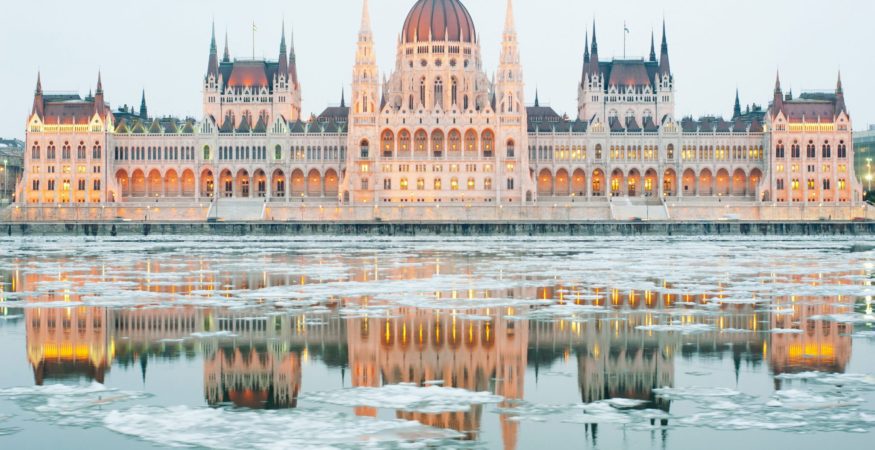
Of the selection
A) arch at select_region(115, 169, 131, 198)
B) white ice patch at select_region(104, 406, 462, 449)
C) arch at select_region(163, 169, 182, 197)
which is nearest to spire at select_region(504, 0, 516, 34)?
arch at select_region(163, 169, 182, 197)

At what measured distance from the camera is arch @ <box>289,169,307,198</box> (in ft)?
453

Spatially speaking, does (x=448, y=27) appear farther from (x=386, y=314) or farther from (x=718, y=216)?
(x=386, y=314)

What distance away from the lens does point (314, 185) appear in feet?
457

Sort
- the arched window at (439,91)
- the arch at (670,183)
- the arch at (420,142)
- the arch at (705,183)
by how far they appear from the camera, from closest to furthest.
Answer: the arch at (420,142)
the arch at (670,183)
the arch at (705,183)
the arched window at (439,91)

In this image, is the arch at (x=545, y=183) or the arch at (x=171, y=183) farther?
the arch at (x=545, y=183)

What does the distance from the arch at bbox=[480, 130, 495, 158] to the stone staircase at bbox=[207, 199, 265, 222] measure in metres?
27.4

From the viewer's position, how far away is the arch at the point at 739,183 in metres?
136

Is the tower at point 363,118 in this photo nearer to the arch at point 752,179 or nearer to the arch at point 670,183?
the arch at point 670,183

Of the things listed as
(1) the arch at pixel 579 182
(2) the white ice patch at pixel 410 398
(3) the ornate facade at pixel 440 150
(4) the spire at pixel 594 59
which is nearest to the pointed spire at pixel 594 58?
(4) the spire at pixel 594 59

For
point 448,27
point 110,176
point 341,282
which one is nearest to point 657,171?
point 448,27

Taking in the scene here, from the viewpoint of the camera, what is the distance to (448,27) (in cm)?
14088

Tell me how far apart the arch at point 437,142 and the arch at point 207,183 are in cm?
2800

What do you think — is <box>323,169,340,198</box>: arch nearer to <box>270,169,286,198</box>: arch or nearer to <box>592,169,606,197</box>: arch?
<box>270,169,286,198</box>: arch

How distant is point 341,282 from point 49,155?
10820 centimetres
